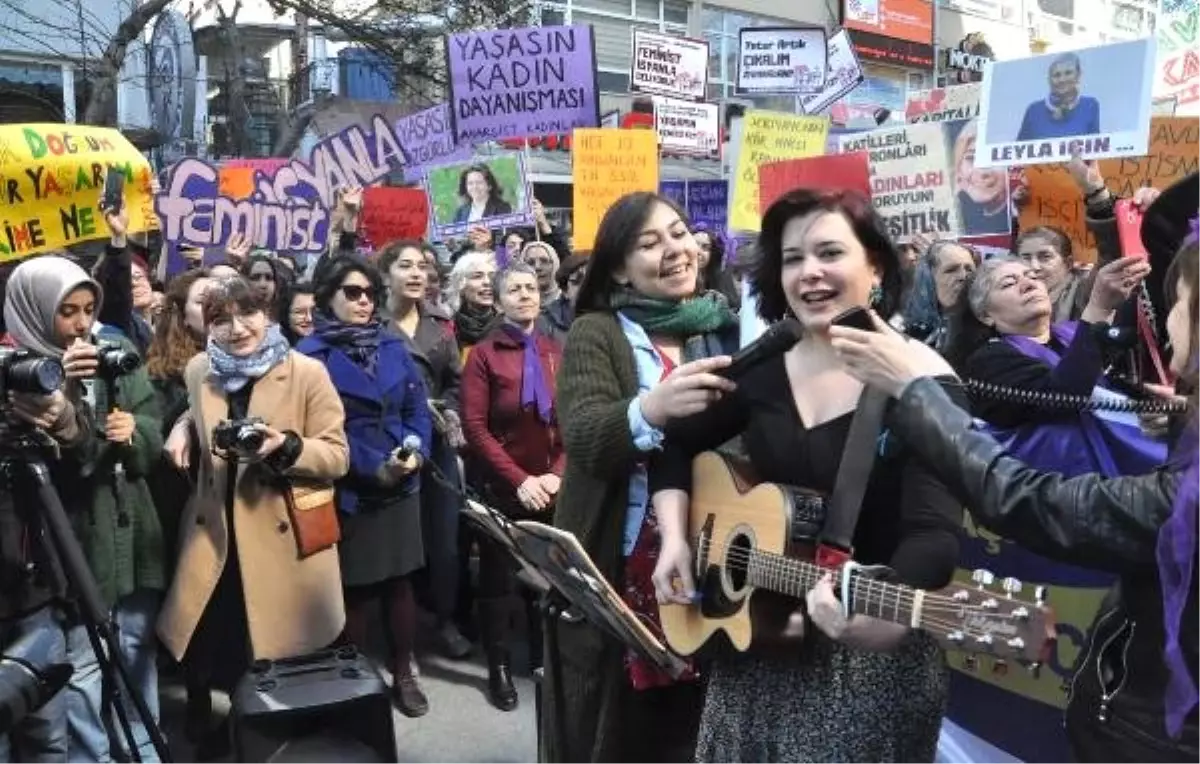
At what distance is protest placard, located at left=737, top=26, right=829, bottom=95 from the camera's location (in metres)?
11.5

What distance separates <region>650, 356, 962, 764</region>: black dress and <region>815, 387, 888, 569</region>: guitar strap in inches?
2.3

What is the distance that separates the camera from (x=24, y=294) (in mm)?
3527

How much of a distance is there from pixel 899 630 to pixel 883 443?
0.33 meters

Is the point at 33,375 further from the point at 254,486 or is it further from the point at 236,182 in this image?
the point at 236,182

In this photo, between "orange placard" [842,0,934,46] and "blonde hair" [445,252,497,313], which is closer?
"blonde hair" [445,252,497,313]

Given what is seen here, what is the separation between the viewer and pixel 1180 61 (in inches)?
311

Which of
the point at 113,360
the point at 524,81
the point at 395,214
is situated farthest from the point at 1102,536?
the point at 395,214

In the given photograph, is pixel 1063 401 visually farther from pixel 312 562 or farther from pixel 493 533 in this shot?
pixel 312 562

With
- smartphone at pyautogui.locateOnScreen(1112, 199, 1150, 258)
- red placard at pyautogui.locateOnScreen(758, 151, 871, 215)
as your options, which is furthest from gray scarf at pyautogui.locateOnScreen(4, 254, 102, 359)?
smartphone at pyautogui.locateOnScreen(1112, 199, 1150, 258)

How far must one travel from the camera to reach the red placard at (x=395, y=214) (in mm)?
9523

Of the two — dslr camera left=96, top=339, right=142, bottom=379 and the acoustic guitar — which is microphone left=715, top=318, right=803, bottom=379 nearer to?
the acoustic guitar

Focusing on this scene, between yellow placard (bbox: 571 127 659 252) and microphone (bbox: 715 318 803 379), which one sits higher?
yellow placard (bbox: 571 127 659 252)

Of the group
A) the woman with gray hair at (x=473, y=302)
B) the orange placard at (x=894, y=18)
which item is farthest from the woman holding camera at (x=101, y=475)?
the orange placard at (x=894, y=18)

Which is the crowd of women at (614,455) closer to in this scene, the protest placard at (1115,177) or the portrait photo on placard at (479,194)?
the protest placard at (1115,177)
